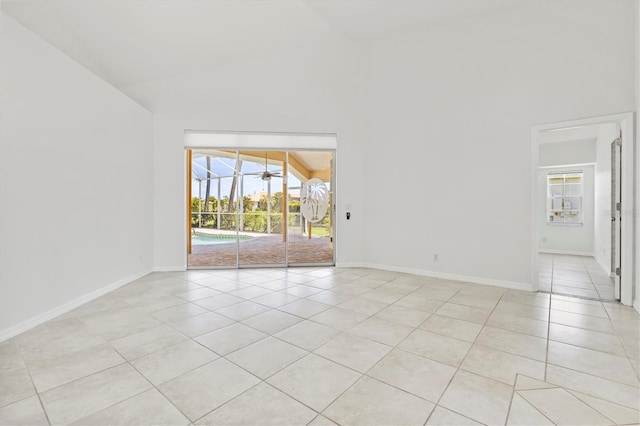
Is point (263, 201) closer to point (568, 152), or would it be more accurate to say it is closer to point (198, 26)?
point (198, 26)

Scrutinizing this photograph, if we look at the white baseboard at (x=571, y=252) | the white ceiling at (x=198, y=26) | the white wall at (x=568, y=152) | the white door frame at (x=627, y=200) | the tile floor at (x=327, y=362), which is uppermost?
the white ceiling at (x=198, y=26)

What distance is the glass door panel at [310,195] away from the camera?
20.4 ft

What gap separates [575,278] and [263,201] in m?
5.95

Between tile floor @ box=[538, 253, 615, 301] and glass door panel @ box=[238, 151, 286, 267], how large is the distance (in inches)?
181

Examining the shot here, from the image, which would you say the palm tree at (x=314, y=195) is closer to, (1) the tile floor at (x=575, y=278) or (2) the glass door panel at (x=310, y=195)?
(2) the glass door panel at (x=310, y=195)

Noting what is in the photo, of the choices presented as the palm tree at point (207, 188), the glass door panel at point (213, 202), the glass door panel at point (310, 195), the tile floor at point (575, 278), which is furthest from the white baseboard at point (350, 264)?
the palm tree at point (207, 188)

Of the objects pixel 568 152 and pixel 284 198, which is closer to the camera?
pixel 284 198

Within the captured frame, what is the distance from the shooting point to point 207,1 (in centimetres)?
395

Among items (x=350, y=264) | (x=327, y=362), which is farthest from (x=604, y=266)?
(x=327, y=362)

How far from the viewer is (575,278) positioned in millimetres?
5086

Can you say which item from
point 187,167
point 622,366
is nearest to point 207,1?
point 187,167

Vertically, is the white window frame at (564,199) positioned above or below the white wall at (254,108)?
below

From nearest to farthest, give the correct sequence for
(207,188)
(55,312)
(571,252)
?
1. (55,312)
2. (207,188)
3. (571,252)

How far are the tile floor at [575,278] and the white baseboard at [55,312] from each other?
20.5 feet
